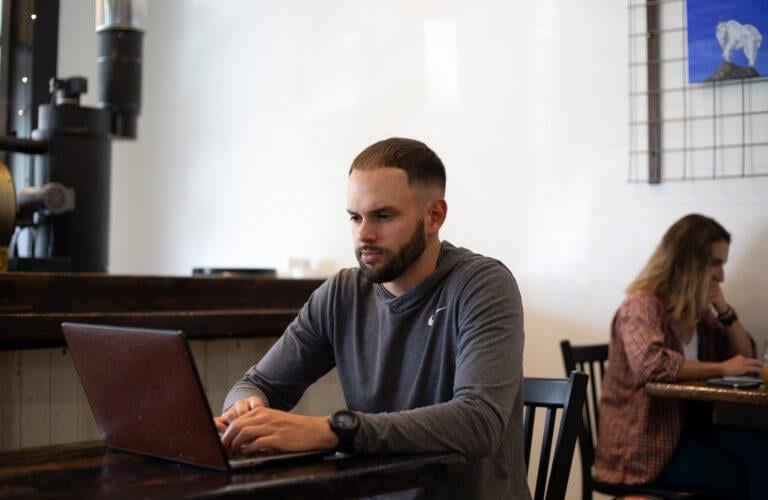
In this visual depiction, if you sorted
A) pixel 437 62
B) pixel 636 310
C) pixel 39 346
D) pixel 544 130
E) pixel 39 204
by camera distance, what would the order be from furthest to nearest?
1. pixel 437 62
2. pixel 544 130
3. pixel 636 310
4. pixel 39 204
5. pixel 39 346

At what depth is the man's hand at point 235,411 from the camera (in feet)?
4.80

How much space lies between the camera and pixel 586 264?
3.36 meters

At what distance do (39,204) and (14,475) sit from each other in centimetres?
161

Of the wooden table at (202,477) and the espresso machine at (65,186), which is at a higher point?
the espresso machine at (65,186)

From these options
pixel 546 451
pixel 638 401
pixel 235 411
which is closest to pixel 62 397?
pixel 235 411

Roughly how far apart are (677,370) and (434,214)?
53.8 inches

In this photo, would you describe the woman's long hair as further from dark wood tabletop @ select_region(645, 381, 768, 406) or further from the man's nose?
the man's nose

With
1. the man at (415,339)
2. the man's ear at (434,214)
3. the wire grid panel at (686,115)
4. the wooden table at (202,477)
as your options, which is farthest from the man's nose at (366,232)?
the wire grid panel at (686,115)

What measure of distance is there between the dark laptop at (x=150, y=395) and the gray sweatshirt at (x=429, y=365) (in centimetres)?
19

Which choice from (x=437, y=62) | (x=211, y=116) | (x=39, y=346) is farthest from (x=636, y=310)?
(x=211, y=116)

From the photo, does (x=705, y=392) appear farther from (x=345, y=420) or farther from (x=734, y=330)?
(x=345, y=420)

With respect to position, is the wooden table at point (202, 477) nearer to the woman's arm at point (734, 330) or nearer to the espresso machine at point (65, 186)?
the espresso machine at point (65, 186)

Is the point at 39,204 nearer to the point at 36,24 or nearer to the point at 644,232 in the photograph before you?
the point at 36,24

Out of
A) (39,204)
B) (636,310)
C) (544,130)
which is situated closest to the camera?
(39,204)
